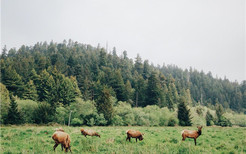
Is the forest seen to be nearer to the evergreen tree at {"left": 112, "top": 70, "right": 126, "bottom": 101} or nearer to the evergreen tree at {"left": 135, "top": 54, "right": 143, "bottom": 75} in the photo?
the evergreen tree at {"left": 112, "top": 70, "right": 126, "bottom": 101}

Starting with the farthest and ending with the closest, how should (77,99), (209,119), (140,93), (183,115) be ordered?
(140,93), (209,119), (183,115), (77,99)

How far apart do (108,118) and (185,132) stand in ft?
106

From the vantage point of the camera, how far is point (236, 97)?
5256 inches

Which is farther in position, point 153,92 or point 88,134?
point 153,92

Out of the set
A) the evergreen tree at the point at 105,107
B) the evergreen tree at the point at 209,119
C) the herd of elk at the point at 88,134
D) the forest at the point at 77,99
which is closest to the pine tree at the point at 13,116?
the forest at the point at 77,99

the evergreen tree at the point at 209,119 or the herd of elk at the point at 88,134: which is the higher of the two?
the herd of elk at the point at 88,134

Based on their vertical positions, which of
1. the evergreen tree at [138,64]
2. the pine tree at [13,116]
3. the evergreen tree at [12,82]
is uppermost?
the evergreen tree at [138,64]

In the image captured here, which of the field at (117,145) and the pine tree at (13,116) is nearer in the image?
the field at (117,145)

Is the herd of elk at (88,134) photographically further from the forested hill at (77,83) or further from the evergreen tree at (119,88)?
the evergreen tree at (119,88)

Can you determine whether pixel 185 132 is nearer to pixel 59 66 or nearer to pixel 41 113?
pixel 41 113

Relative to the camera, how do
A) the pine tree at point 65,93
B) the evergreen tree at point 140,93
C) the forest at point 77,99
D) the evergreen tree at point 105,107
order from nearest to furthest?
1. the forest at point 77,99
2. the evergreen tree at point 105,107
3. the pine tree at point 65,93
4. the evergreen tree at point 140,93

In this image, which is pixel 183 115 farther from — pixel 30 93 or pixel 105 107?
pixel 30 93

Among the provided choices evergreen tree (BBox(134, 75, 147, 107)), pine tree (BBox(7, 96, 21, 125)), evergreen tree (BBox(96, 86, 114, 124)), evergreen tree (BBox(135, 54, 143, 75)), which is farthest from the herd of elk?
evergreen tree (BBox(135, 54, 143, 75))

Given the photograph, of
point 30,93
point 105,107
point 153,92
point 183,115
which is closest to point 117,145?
point 105,107
